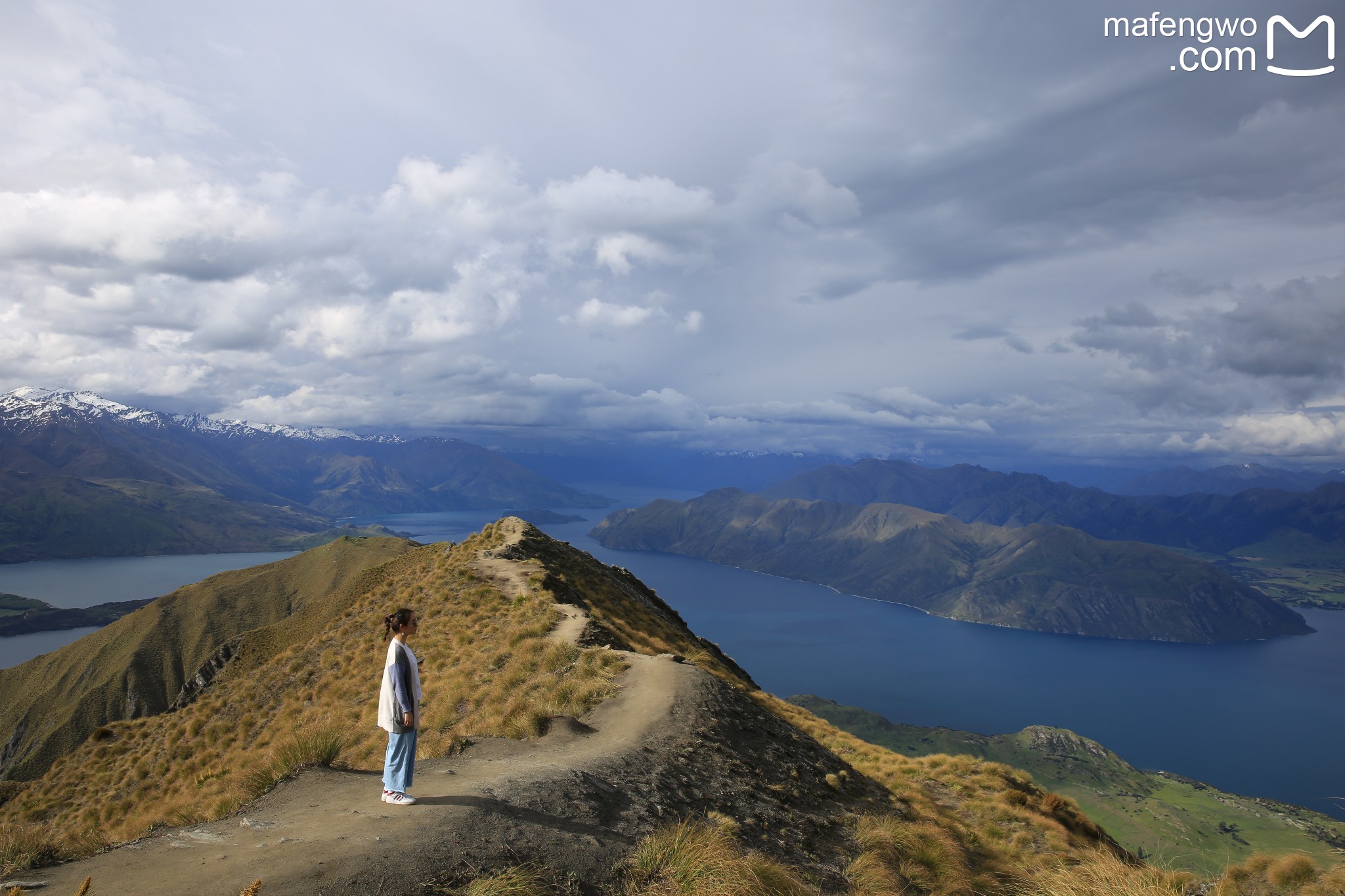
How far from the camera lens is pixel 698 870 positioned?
8.84 m

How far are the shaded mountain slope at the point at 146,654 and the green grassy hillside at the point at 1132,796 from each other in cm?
10732

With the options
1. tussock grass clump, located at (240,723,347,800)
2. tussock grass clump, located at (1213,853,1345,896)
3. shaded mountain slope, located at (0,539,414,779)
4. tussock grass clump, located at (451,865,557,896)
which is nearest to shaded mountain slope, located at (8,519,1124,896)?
tussock grass clump, located at (240,723,347,800)

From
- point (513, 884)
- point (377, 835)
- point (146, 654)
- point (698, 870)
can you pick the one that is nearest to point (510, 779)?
point (377, 835)

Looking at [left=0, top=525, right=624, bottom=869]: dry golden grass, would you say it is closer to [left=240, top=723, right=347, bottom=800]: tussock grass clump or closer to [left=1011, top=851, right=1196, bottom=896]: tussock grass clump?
[left=240, top=723, right=347, bottom=800]: tussock grass clump

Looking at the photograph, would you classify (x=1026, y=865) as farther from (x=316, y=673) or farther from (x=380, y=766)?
(x=316, y=673)

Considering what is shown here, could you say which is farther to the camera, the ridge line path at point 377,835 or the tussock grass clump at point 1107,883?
the tussock grass clump at point 1107,883

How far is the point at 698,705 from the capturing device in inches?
673

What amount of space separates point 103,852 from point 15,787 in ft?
147

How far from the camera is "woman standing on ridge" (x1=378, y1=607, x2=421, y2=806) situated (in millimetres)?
10234

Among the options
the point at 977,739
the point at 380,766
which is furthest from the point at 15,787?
the point at 977,739

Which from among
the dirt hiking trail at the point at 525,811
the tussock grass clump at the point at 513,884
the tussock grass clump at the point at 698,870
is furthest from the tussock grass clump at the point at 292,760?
the tussock grass clump at the point at 698,870

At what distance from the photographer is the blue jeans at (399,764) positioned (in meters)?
10.2

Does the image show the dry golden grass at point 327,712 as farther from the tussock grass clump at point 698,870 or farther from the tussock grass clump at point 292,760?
the tussock grass clump at point 698,870

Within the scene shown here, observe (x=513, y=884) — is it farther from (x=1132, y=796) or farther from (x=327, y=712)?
(x=1132, y=796)
